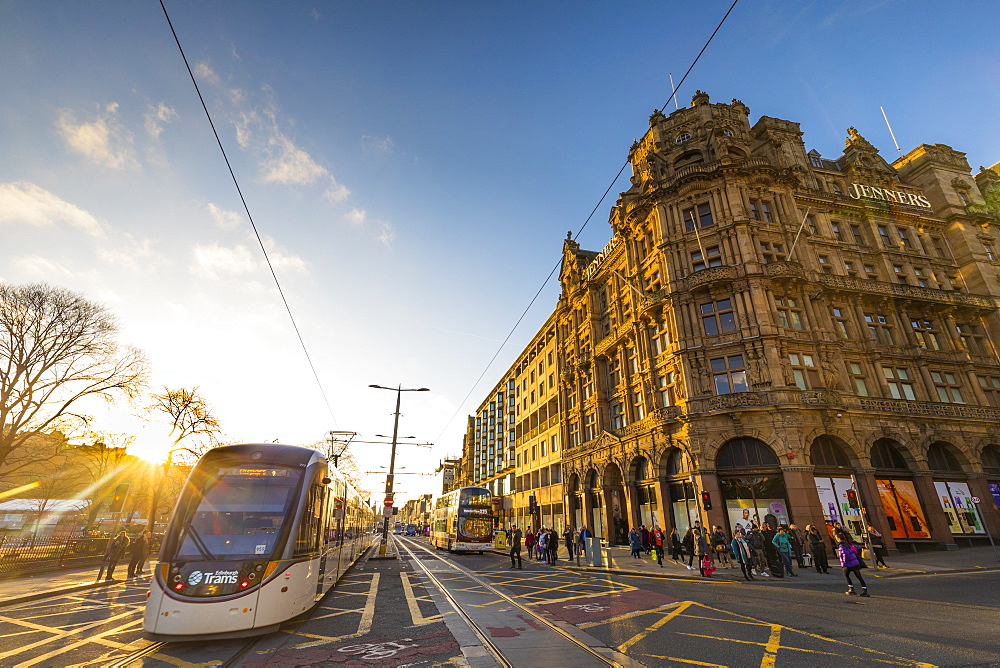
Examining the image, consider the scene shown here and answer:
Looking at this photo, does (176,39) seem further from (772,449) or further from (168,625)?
(772,449)

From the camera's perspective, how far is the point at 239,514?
796 centimetres

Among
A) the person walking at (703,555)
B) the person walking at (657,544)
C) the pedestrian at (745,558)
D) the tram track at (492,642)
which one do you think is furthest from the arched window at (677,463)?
the tram track at (492,642)

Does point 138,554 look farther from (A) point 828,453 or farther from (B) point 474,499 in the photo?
(A) point 828,453

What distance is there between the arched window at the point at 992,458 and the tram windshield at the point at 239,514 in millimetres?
39039

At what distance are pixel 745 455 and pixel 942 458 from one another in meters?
13.7

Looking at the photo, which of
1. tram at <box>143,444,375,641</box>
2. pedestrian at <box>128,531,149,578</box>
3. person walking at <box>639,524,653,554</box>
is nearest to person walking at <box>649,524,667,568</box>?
person walking at <box>639,524,653,554</box>

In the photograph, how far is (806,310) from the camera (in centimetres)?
2681

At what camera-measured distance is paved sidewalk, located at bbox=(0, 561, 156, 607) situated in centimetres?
1204

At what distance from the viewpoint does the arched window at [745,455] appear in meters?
23.4

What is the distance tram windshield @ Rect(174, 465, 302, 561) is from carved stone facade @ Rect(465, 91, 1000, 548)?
21156 mm

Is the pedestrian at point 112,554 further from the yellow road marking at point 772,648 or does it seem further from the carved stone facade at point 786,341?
Answer: the carved stone facade at point 786,341

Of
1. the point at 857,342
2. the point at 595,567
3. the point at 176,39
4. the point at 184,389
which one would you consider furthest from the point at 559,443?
the point at 176,39

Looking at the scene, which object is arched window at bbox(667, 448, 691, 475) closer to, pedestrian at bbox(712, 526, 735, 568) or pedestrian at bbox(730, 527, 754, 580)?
pedestrian at bbox(712, 526, 735, 568)

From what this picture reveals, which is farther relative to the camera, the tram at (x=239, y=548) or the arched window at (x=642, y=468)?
the arched window at (x=642, y=468)
